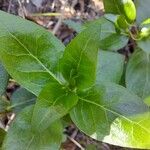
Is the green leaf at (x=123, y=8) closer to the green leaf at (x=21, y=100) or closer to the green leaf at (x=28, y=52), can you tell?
the green leaf at (x=28, y=52)

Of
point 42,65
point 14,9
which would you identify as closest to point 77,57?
point 42,65

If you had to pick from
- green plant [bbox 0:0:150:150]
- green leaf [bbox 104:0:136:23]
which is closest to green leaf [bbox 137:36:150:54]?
green leaf [bbox 104:0:136:23]

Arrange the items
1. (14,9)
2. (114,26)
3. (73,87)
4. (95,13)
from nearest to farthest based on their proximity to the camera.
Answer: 1. (73,87)
2. (114,26)
3. (14,9)
4. (95,13)

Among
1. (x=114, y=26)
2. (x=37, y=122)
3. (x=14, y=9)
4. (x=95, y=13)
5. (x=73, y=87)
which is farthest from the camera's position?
(x=95, y=13)

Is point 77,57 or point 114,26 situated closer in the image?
point 77,57

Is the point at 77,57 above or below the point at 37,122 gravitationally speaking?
above

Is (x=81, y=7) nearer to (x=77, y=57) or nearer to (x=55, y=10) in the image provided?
(x=55, y=10)

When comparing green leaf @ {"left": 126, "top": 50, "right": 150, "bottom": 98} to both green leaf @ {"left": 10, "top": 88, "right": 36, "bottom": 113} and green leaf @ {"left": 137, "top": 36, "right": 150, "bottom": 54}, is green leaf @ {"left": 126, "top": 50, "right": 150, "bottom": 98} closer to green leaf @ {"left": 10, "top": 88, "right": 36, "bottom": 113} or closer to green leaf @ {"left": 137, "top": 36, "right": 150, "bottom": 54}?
green leaf @ {"left": 137, "top": 36, "right": 150, "bottom": 54}
